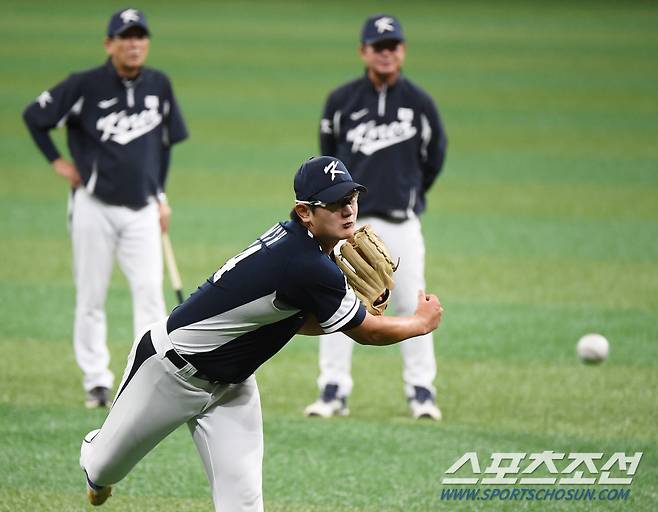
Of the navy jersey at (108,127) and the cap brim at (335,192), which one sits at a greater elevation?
the cap brim at (335,192)

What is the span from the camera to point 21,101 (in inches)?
898

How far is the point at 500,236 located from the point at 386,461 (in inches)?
295

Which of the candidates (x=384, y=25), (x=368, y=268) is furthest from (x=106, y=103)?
(x=368, y=268)

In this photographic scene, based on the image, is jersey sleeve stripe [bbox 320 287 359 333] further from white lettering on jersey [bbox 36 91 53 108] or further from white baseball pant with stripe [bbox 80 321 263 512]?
white lettering on jersey [bbox 36 91 53 108]

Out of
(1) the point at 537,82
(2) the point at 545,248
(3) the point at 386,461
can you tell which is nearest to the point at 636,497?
(3) the point at 386,461

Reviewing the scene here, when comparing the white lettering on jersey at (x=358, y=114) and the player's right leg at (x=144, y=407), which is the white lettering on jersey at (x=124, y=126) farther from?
the player's right leg at (x=144, y=407)

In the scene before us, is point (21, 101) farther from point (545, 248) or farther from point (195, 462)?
point (195, 462)

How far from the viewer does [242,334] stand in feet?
18.2

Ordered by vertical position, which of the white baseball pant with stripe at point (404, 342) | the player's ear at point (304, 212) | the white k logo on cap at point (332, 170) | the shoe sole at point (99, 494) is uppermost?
the white k logo on cap at point (332, 170)

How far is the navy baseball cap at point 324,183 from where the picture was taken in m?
5.37

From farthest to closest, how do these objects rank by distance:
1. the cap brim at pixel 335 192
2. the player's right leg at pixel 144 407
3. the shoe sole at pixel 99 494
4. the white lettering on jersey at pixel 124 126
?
the white lettering on jersey at pixel 124 126
the shoe sole at pixel 99 494
the player's right leg at pixel 144 407
the cap brim at pixel 335 192

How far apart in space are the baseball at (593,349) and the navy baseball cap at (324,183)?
4.57m

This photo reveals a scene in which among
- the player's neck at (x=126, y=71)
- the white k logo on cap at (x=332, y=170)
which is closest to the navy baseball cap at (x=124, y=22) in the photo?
the player's neck at (x=126, y=71)

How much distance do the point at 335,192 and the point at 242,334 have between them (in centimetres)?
79
